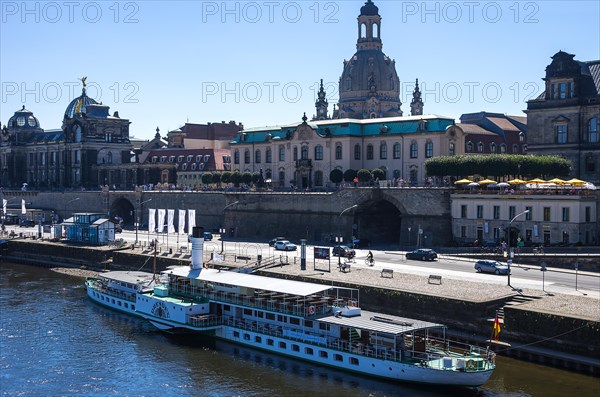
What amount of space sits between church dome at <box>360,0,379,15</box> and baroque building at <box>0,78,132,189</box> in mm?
45068

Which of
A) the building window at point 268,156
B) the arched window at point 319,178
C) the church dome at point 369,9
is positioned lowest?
the arched window at point 319,178

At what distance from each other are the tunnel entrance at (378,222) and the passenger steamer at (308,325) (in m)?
26.8

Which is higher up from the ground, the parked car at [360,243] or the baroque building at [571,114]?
the baroque building at [571,114]

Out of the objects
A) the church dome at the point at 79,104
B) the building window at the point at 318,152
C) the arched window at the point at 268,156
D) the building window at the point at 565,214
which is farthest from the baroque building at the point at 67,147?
the building window at the point at 565,214

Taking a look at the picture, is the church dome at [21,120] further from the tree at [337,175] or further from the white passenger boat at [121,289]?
the white passenger boat at [121,289]

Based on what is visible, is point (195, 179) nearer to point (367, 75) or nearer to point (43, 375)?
point (367, 75)

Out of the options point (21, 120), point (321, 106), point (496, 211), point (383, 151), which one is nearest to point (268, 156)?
point (383, 151)

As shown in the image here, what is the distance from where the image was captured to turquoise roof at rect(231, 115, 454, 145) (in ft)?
282

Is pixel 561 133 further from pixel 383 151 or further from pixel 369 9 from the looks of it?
pixel 369 9

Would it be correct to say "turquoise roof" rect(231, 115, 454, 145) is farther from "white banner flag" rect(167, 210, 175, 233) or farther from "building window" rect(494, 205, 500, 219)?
"building window" rect(494, 205, 500, 219)

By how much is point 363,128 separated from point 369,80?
41.3 metres

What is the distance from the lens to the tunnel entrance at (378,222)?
80062mm

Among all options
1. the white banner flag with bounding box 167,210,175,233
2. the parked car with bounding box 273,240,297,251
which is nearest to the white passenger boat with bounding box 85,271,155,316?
the parked car with bounding box 273,240,297,251

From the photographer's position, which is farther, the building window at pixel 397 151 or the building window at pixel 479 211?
the building window at pixel 397 151
